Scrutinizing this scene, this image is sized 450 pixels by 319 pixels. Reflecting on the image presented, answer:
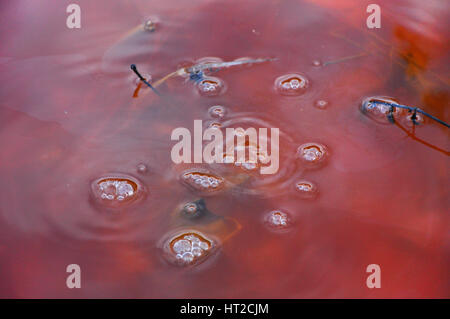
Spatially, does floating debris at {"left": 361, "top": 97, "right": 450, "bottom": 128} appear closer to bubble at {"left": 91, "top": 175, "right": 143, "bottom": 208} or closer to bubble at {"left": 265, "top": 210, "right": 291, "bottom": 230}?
bubble at {"left": 265, "top": 210, "right": 291, "bottom": 230}

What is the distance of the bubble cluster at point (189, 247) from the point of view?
102cm

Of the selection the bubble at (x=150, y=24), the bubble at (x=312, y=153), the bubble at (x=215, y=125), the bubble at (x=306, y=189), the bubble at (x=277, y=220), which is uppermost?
the bubble at (x=150, y=24)

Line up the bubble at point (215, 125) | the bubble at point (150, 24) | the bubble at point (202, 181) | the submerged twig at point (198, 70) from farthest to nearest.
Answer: the bubble at point (150, 24), the submerged twig at point (198, 70), the bubble at point (215, 125), the bubble at point (202, 181)

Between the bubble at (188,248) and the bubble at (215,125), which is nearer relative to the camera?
the bubble at (188,248)

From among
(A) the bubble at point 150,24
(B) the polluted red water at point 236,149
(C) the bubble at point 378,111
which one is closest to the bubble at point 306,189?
(B) the polluted red water at point 236,149

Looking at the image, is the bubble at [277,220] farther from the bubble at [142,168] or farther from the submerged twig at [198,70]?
the submerged twig at [198,70]

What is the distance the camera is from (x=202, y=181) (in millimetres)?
1122

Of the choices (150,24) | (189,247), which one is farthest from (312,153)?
(150,24)

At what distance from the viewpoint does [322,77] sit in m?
1.36

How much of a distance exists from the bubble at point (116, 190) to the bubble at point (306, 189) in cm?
43

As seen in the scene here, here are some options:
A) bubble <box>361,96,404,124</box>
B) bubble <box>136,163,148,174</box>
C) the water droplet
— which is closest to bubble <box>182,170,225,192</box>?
bubble <box>136,163,148,174</box>

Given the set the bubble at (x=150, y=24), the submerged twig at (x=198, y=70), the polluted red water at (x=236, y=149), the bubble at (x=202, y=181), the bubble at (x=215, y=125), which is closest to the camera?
the polluted red water at (x=236, y=149)

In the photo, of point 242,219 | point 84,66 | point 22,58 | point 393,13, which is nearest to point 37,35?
point 22,58

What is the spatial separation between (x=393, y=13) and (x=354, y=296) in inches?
42.2
